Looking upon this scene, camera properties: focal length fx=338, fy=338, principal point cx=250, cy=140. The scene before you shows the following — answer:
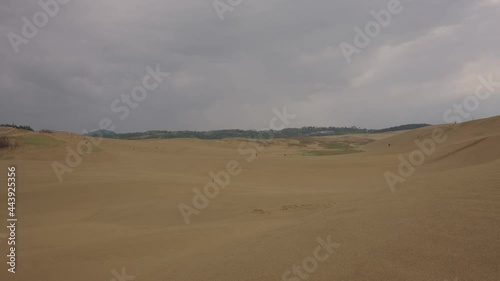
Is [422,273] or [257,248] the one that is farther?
[257,248]

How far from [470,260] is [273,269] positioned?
1.88 meters

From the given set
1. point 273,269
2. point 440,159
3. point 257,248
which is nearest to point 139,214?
point 257,248

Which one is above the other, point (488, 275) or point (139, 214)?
point (488, 275)

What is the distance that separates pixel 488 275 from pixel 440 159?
534 inches

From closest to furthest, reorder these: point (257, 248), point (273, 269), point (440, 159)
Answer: point (273, 269)
point (257, 248)
point (440, 159)

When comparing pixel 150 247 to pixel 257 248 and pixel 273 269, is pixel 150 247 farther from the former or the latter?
pixel 273 269

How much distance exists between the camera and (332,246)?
394 cm

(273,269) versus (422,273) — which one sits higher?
(422,273)

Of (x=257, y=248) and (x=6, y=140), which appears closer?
(x=257, y=248)

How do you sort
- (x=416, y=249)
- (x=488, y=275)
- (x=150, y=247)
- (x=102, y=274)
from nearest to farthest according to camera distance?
(x=488, y=275)
(x=416, y=249)
(x=102, y=274)
(x=150, y=247)

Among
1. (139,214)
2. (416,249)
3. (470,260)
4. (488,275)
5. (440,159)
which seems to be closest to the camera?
(488,275)

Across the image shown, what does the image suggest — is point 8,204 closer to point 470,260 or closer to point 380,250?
point 380,250

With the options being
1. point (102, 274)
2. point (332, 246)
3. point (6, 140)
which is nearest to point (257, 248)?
point (332, 246)

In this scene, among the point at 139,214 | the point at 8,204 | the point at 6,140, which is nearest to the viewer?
the point at 139,214
